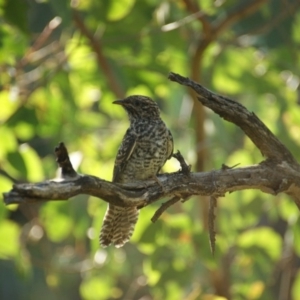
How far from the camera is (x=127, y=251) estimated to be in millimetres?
4965

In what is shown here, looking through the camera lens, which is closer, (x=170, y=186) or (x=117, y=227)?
(x=170, y=186)

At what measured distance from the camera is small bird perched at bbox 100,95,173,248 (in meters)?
3.06

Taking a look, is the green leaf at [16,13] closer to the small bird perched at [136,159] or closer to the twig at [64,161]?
the small bird perched at [136,159]

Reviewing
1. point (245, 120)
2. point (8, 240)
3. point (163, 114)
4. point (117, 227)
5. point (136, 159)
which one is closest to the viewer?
point (245, 120)

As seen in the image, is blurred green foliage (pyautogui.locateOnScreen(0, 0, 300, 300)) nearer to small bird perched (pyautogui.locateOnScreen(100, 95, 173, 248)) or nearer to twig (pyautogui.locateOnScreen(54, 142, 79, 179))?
small bird perched (pyautogui.locateOnScreen(100, 95, 173, 248))

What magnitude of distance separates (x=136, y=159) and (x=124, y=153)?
6 cm

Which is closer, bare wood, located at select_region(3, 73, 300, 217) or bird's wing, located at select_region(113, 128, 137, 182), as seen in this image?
bare wood, located at select_region(3, 73, 300, 217)

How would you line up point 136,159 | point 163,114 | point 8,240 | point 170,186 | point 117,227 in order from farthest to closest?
point 163,114
point 8,240
point 136,159
point 117,227
point 170,186

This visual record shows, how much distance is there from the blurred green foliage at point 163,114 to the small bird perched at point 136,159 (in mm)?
428

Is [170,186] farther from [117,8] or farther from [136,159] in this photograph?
[117,8]

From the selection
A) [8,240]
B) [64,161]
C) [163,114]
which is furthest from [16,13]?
[163,114]

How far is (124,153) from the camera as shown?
131 inches

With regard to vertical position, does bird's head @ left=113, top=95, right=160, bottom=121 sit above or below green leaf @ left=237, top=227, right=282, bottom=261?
above

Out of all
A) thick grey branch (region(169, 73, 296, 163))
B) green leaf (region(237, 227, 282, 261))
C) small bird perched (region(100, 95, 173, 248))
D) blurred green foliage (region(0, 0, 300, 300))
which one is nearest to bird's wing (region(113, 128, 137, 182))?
small bird perched (region(100, 95, 173, 248))
